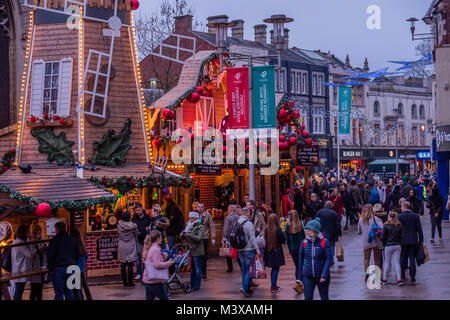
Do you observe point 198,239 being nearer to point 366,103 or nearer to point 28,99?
point 28,99

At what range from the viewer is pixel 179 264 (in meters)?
16.5

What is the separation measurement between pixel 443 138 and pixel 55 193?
2017cm

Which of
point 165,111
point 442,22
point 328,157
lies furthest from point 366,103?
point 165,111

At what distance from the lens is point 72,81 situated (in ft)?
69.4

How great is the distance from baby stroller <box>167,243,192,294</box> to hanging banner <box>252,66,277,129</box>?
7543 millimetres

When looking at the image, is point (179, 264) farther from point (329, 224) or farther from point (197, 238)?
point (329, 224)

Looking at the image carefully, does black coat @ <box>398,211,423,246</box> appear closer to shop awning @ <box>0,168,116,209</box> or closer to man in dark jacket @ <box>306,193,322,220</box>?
man in dark jacket @ <box>306,193,322,220</box>

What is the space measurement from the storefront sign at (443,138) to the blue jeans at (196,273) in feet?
56.7

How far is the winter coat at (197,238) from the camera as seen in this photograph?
55.4 feet

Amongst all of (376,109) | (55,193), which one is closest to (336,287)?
(55,193)

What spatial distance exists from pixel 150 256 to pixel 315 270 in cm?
259

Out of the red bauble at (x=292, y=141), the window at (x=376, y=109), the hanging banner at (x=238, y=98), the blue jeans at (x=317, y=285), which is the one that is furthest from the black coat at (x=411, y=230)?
the window at (x=376, y=109)

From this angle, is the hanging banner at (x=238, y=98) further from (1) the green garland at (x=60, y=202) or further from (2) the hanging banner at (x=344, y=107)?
(2) the hanging banner at (x=344, y=107)

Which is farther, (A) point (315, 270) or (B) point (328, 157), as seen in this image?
(B) point (328, 157)
